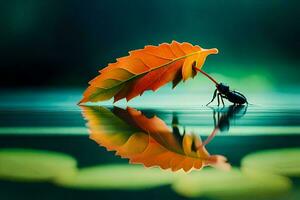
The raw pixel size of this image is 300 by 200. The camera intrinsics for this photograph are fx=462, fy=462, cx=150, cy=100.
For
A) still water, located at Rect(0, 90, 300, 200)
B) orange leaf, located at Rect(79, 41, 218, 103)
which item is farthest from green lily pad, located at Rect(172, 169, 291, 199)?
orange leaf, located at Rect(79, 41, 218, 103)

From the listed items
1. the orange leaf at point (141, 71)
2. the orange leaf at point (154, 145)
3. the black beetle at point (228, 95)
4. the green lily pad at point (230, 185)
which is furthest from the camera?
the black beetle at point (228, 95)

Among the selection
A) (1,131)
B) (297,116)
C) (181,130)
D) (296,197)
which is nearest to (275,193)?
(296,197)

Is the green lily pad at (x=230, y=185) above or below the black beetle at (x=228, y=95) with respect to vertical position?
below

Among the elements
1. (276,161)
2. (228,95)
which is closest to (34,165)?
(276,161)

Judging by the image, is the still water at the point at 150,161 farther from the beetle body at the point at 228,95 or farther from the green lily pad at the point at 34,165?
the beetle body at the point at 228,95

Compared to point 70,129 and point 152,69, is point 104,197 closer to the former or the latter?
point 70,129

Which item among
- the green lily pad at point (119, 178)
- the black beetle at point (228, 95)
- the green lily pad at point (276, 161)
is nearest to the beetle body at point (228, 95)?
the black beetle at point (228, 95)

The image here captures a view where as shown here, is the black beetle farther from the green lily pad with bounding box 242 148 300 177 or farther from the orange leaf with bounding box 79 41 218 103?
the green lily pad with bounding box 242 148 300 177
